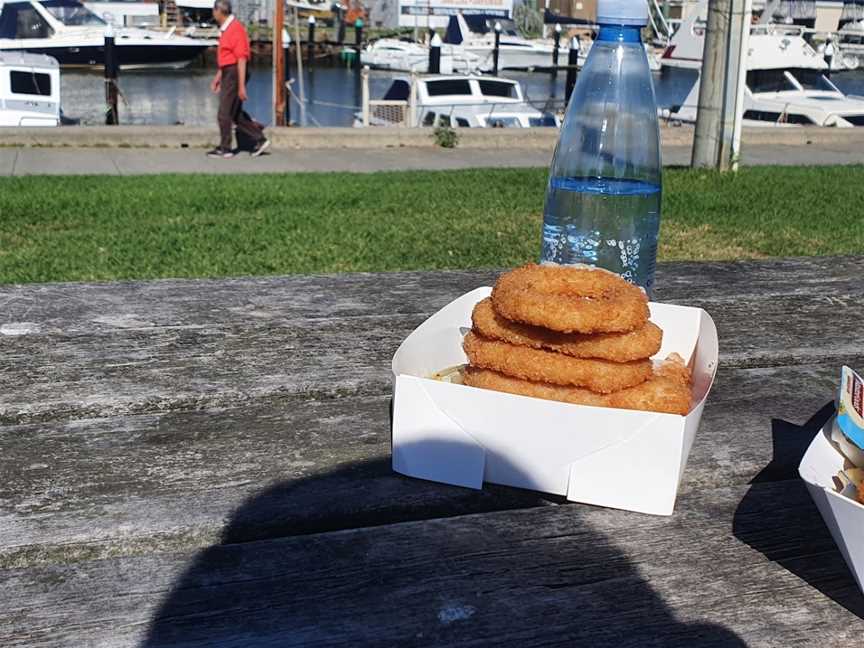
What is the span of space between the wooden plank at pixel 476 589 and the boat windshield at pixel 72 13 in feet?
130

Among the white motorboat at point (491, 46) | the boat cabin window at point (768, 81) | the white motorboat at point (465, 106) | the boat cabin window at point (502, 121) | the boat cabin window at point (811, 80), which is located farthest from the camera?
the white motorboat at point (491, 46)

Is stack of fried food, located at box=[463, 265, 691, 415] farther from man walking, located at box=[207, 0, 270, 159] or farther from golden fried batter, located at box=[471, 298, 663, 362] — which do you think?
man walking, located at box=[207, 0, 270, 159]

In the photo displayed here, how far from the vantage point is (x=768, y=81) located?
84.1 feet

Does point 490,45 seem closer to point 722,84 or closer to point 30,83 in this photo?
point 30,83

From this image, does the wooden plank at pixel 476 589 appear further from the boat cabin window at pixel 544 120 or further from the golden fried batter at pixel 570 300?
the boat cabin window at pixel 544 120

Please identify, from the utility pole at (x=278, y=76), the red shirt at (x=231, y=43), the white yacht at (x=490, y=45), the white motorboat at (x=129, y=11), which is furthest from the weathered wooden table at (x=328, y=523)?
the white motorboat at (x=129, y=11)

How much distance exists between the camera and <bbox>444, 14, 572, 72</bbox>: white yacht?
44656mm

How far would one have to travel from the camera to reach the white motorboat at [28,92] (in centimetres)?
2047

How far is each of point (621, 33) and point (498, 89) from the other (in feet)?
73.7

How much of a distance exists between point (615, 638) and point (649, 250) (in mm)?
961

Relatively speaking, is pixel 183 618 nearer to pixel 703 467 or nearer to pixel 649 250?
pixel 703 467

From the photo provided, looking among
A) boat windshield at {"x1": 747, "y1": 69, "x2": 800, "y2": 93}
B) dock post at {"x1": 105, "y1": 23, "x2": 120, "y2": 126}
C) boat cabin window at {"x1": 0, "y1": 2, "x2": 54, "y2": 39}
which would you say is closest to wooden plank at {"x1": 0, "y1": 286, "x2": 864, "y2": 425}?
dock post at {"x1": 105, "y1": 23, "x2": 120, "y2": 126}

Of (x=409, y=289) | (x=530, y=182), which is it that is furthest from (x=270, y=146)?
(x=409, y=289)

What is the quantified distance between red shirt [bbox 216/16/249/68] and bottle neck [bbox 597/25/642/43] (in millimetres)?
12015
